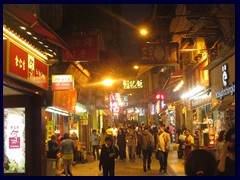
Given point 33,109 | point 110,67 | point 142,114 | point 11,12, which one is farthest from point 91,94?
point 142,114

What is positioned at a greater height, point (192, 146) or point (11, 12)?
point (11, 12)

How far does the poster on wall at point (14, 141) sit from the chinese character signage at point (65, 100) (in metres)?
2.25

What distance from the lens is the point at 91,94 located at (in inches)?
1053

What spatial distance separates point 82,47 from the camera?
50.6 ft

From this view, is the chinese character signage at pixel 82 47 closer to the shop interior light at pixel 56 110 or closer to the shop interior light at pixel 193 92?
the shop interior light at pixel 56 110

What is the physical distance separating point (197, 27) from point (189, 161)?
10.5m

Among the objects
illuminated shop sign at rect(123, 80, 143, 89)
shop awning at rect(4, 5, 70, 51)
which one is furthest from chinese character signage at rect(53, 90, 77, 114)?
illuminated shop sign at rect(123, 80, 143, 89)

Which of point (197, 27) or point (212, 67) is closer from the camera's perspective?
point (197, 27)

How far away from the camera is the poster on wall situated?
12078mm

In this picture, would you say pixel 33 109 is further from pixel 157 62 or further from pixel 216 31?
pixel 216 31

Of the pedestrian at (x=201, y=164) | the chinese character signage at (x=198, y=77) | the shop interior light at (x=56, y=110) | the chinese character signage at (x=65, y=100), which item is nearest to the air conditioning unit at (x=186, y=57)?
the chinese character signage at (x=198, y=77)

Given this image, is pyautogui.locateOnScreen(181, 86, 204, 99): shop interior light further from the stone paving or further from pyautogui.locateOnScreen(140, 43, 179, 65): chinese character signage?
pyautogui.locateOnScreen(140, 43, 179, 65): chinese character signage

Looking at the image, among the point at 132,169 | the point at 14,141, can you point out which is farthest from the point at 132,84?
the point at 14,141

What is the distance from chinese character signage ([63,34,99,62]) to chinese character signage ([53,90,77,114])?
1.68 m
